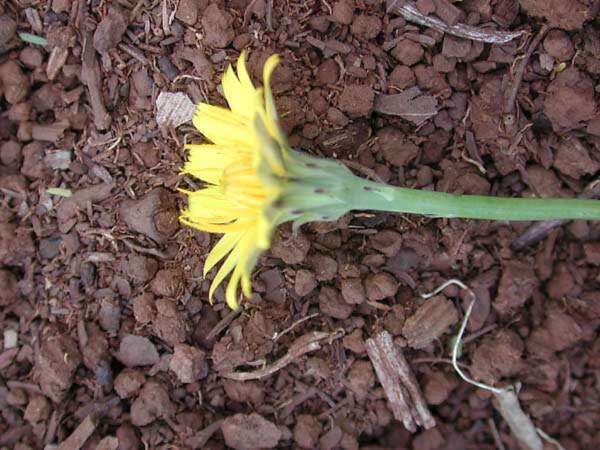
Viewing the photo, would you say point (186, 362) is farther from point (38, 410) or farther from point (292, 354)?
point (38, 410)

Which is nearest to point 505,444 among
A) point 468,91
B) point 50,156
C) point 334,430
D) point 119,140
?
point 334,430

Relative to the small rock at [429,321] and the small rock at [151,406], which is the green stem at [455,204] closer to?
the small rock at [429,321]

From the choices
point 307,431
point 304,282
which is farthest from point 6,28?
point 307,431

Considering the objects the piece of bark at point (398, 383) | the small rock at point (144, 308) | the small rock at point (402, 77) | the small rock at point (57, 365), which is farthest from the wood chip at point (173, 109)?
the piece of bark at point (398, 383)

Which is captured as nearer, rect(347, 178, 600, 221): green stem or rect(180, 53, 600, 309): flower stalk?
rect(180, 53, 600, 309): flower stalk

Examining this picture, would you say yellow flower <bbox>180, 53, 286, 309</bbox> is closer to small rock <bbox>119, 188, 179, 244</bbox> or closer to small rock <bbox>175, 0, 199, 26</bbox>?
small rock <bbox>119, 188, 179, 244</bbox>

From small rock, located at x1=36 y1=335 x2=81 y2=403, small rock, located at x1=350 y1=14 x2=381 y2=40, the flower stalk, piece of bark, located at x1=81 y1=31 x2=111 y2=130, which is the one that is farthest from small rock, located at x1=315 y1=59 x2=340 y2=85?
small rock, located at x1=36 y1=335 x2=81 y2=403
